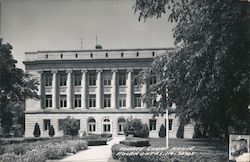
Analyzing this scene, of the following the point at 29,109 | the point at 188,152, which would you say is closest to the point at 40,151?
the point at 188,152

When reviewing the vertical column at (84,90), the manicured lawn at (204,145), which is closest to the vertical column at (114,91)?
the vertical column at (84,90)

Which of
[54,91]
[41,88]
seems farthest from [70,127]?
[41,88]

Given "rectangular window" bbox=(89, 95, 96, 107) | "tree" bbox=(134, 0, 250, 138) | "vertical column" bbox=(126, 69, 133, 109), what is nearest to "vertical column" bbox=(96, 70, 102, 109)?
"rectangular window" bbox=(89, 95, 96, 107)

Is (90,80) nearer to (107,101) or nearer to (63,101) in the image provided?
(107,101)

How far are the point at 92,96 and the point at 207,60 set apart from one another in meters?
40.3

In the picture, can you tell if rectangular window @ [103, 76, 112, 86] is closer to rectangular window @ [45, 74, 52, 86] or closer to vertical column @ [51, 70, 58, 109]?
vertical column @ [51, 70, 58, 109]

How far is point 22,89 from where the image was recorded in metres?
37.9

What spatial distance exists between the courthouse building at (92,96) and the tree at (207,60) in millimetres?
33907

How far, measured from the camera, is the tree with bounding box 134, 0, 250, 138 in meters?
15.3

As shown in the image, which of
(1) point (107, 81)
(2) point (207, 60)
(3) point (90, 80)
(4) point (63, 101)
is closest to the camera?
(2) point (207, 60)

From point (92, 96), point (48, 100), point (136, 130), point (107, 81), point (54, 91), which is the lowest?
point (136, 130)

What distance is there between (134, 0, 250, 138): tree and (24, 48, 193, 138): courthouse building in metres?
33.9

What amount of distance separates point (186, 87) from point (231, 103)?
1.93 metres

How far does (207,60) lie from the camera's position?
15648 millimetres
